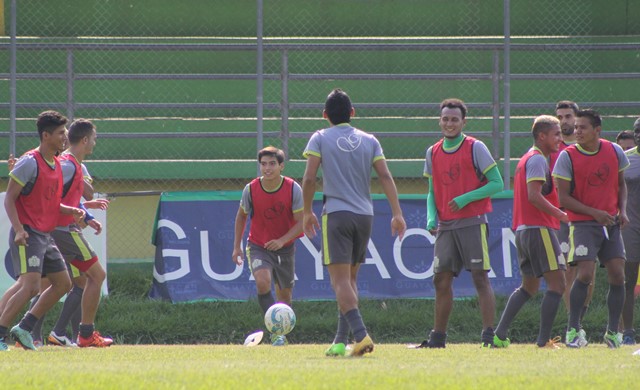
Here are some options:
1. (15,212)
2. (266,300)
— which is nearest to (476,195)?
(266,300)

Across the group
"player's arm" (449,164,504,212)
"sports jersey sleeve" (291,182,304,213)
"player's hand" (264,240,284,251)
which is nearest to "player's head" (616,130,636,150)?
"player's arm" (449,164,504,212)

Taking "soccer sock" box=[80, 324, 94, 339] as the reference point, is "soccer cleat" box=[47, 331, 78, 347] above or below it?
below

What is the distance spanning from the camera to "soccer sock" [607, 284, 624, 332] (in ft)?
32.8

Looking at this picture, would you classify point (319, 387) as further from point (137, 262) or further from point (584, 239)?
point (137, 262)

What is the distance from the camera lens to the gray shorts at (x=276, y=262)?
11.6 m

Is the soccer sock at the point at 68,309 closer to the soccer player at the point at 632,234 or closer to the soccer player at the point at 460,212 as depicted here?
the soccer player at the point at 460,212

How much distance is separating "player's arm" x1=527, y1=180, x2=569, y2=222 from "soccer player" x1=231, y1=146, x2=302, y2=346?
277 centimetres

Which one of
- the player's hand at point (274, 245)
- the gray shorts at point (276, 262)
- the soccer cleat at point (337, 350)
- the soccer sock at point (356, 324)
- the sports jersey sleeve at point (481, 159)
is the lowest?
the soccer cleat at point (337, 350)

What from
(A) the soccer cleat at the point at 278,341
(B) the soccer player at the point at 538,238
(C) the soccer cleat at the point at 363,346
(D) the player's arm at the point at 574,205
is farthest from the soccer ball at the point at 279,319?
(D) the player's arm at the point at 574,205

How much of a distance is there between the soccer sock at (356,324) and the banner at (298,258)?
542 centimetres

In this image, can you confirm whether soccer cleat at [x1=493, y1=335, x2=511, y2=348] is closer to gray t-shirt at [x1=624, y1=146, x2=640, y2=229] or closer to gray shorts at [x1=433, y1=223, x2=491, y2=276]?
gray shorts at [x1=433, y1=223, x2=491, y2=276]

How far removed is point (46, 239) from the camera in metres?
10.0

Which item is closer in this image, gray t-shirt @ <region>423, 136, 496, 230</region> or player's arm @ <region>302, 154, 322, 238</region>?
player's arm @ <region>302, 154, 322, 238</region>

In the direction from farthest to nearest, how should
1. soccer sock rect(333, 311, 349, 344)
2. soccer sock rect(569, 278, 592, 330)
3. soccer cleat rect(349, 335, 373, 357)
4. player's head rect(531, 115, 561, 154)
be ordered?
player's head rect(531, 115, 561, 154), soccer sock rect(569, 278, 592, 330), soccer sock rect(333, 311, 349, 344), soccer cleat rect(349, 335, 373, 357)
